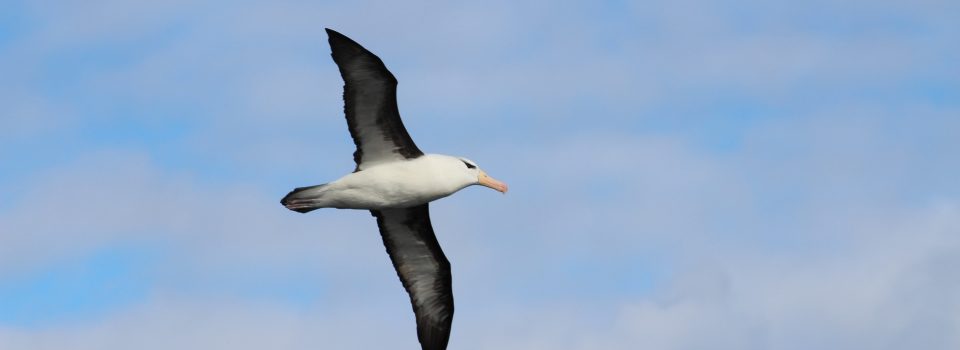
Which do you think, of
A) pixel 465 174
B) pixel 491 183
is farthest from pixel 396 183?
pixel 491 183

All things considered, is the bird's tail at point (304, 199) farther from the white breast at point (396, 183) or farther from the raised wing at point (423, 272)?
the raised wing at point (423, 272)

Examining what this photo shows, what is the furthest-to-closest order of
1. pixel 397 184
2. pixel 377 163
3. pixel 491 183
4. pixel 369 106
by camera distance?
pixel 491 183
pixel 377 163
pixel 397 184
pixel 369 106

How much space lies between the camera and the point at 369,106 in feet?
Result: 67.8

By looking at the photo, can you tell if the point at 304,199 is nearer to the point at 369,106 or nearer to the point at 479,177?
the point at 369,106

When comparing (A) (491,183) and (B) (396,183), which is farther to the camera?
(A) (491,183)

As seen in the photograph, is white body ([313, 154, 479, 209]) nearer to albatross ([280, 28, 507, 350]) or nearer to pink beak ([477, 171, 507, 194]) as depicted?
albatross ([280, 28, 507, 350])

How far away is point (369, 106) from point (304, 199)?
1602 millimetres

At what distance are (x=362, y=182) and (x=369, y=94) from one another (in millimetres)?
1244

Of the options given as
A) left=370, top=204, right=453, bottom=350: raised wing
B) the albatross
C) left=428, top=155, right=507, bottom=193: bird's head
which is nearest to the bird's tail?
the albatross

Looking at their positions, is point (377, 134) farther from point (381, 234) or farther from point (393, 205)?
point (381, 234)

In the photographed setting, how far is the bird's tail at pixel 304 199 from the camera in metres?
21.0

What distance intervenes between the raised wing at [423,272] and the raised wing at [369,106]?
1935 millimetres

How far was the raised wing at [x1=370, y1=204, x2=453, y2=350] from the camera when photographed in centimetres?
2294

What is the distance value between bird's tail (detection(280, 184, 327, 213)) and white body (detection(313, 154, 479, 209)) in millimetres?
19
